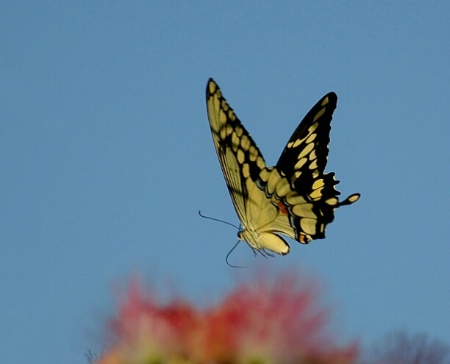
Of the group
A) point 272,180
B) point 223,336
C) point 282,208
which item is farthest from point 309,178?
point 223,336

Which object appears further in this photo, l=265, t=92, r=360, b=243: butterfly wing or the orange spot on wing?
the orange spot on wing

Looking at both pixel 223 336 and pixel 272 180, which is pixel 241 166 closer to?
pixel 272 180

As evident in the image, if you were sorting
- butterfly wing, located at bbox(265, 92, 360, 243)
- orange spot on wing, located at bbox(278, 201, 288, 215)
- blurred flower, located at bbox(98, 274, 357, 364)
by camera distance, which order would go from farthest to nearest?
orange spot on wing, located at bbox(278, 201, 288, 215)
butterfly wing, located at bbox(265, 92, 360, 243)
blurred flower, located at bbox(98, 274, 357, 364)

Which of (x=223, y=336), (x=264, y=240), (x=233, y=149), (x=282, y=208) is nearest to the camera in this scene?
(x=223, y=336)

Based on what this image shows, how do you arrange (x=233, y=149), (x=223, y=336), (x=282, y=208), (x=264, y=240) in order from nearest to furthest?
(x=223, y=336) → (x=264, y=240) → (x=282, y=208) → (x=233, y=149)

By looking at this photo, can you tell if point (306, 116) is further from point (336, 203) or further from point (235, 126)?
point (336, 203)

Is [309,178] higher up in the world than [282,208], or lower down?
higher up

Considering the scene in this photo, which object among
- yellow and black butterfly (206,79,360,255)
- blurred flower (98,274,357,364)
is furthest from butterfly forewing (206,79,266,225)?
blurred flower (98,274,357,364)

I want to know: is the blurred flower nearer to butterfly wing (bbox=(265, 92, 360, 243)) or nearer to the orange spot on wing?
butterfly wing (bbox=(265, 92, 360, 243))
